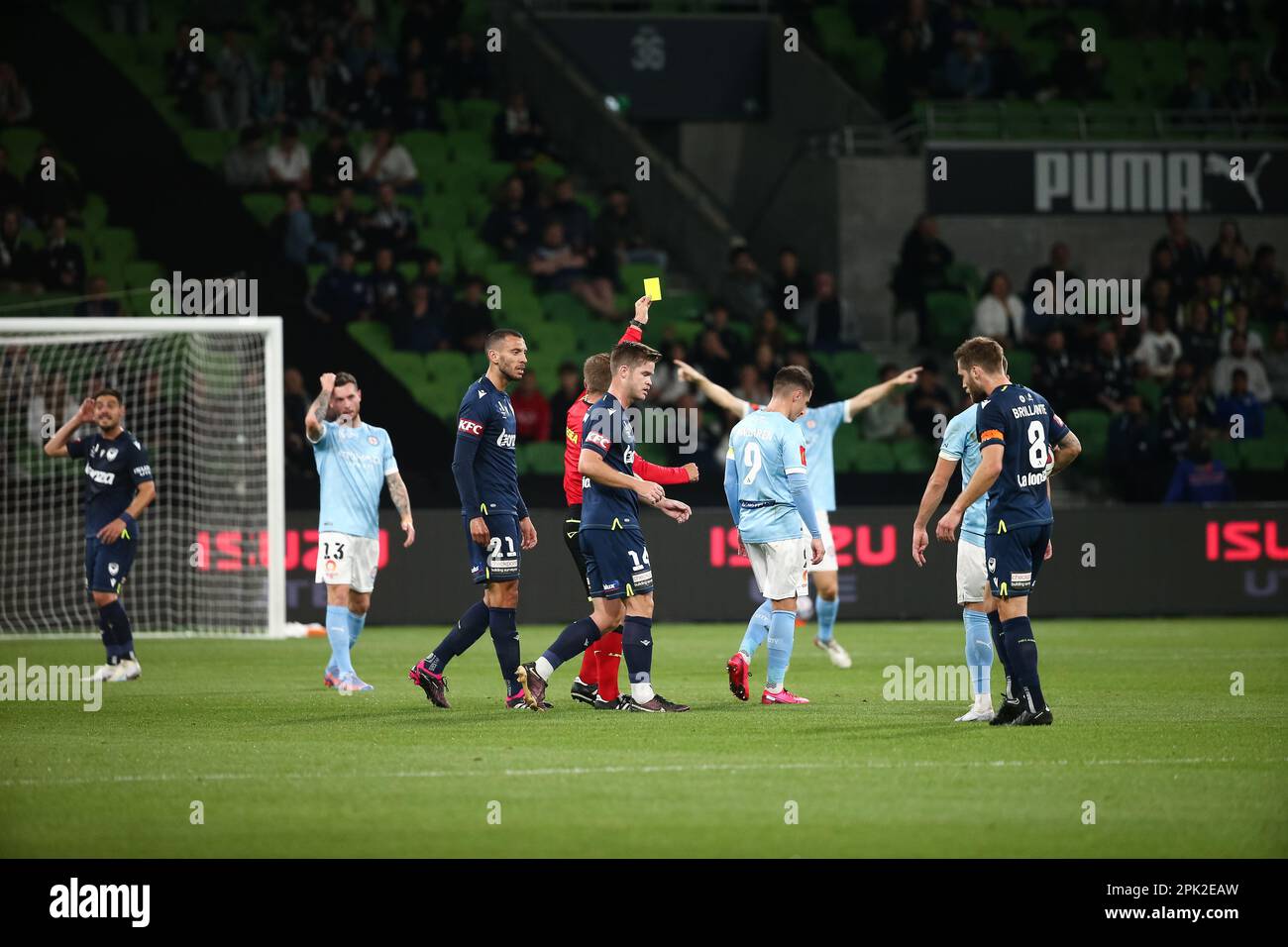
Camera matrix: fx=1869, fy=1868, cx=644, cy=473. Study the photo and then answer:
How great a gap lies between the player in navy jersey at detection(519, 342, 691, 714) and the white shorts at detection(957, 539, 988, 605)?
5.38ft

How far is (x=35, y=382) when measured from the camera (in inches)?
722

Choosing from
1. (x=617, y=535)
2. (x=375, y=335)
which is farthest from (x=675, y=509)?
(x=375, y=335)

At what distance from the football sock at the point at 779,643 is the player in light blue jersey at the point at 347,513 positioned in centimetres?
278

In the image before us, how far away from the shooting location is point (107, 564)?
44.9ft

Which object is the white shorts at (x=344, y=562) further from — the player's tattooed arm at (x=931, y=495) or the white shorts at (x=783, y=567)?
the player's tattooed arm at (x=931, y=495)

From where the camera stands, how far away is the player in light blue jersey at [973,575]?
1067 centimetres

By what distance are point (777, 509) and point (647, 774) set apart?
11.6 ft

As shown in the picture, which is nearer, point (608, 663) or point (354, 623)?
point (608, 663)

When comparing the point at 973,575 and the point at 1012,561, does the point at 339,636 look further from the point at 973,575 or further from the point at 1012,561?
the point at 1012,561

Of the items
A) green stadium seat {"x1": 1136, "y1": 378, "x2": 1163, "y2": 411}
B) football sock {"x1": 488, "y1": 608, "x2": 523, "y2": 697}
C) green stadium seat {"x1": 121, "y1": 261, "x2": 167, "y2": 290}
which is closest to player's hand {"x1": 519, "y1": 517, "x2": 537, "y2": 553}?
football sock {"x1": 488, "y1": 608, "x2": 523, "y2": 697}

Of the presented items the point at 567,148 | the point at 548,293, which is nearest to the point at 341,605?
the point at 548,293

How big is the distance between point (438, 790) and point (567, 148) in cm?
1948

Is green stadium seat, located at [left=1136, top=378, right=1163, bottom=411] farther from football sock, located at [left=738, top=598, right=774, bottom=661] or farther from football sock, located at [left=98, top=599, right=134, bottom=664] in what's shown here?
football sock, located at [left=98, top=599, right=134, bottom=664]
